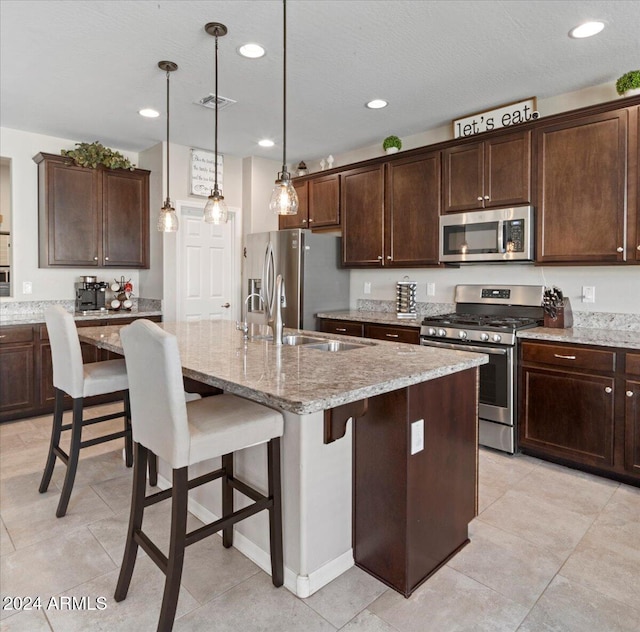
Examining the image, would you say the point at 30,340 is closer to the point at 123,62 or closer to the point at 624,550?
the point at 123,62

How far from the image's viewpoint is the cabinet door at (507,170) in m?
3.33

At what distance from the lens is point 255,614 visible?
1.68 meters

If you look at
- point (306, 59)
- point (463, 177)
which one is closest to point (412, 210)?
point (463, 177)

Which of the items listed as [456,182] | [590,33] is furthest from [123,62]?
[590,33]

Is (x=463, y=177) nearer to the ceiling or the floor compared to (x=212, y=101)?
nearer to the floor

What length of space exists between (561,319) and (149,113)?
142 inches

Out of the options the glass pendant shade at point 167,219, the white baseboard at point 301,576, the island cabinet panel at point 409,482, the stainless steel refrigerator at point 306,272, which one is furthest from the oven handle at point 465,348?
the glass pendant shade at point 167,219

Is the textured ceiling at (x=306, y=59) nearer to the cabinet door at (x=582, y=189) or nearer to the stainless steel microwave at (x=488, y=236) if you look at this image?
the cabinet door at (x=582, y=189)

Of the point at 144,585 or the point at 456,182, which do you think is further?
the point at 456,182

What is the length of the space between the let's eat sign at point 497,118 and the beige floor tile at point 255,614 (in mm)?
3342

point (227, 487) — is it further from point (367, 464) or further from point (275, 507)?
point (367, 464)

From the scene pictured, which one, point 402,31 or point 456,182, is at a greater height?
point 402,31

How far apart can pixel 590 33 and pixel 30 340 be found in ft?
15.1

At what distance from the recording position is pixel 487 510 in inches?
97.2
